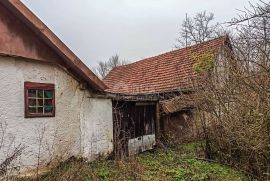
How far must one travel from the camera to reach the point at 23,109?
8078 millimetres

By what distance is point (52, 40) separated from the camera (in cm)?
848

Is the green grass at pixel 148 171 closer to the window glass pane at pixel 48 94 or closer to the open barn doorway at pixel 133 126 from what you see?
the open barn doorway at pixel 133 126

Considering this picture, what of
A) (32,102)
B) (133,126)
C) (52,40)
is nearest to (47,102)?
(32,102)

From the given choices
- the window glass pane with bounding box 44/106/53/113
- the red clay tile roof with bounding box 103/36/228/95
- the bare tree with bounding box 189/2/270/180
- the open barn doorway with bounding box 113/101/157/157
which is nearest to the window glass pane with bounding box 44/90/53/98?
the window glass pane with bounding box 44/106/53/113

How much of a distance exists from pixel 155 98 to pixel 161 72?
5.70m

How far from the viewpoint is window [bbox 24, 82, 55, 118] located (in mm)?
8211

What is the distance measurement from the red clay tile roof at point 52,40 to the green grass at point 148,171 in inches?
103

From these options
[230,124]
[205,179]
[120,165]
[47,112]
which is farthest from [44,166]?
[230,124]

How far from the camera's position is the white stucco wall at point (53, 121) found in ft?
25.4

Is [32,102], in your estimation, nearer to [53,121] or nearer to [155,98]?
[53,121]

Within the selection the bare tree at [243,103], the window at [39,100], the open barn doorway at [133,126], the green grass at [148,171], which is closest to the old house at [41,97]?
the window at [39,100]

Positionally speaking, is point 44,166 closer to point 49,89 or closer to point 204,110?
point 49,89

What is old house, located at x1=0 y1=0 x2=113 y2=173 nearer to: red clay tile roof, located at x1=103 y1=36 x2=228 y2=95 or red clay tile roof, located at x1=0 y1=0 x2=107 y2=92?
red clay tile roof, located at x1=0 y1=0 x2=107 y2=92

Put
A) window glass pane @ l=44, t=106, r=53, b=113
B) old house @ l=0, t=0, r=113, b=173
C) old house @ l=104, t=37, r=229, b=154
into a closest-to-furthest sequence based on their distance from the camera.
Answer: old house @ l=0, t=0, r=113, b=173 → window glass pane @ l=44, t=106, r=53, b=113 → old house @ l=104, t=37, r=229, b=154
